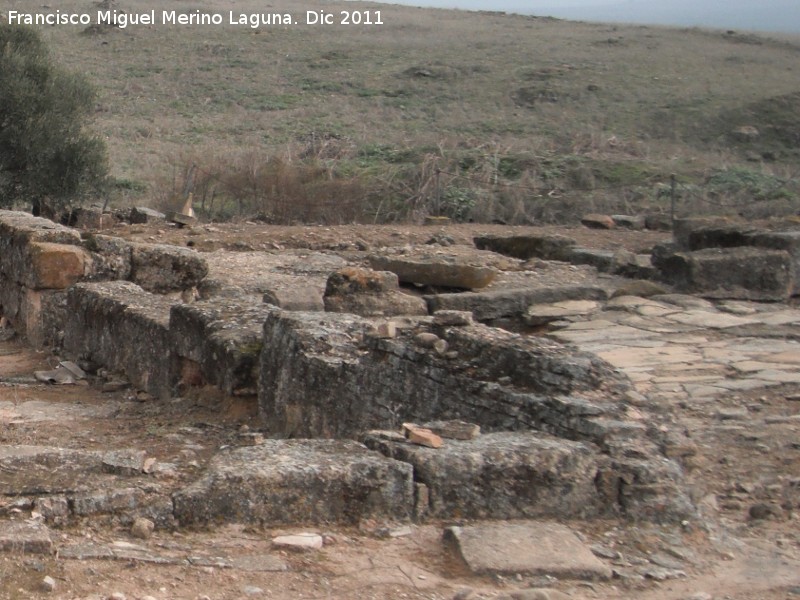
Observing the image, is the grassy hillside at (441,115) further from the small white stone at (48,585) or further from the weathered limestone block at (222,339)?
the small white stone at (48,585)

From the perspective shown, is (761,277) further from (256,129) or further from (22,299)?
(256,129)

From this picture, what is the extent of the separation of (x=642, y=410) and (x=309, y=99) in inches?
1292

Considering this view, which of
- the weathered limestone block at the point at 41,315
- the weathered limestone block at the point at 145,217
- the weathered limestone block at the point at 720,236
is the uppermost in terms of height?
the weathered limestone block at the point at 720,236

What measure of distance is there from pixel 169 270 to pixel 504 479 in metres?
6.19

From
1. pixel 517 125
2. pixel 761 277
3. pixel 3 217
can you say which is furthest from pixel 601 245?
pixel 517 125

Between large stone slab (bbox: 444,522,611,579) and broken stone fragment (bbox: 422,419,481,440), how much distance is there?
0.49 m

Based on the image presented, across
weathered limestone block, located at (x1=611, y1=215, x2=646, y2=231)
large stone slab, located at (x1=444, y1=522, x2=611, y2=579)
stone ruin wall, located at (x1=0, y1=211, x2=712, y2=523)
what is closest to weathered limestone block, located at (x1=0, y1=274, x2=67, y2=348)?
stone ruin wall, located at (x1=0, y1=211, x2=712, y2=523)

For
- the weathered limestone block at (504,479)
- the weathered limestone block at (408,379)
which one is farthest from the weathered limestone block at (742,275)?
the weathered limestone block at (504,479)

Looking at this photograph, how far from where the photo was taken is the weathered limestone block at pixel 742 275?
34.4 feet

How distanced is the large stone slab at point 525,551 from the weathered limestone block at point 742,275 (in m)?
7.10

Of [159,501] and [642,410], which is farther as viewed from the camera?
[642,410]

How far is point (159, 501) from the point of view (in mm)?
3801

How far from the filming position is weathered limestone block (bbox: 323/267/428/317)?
868 cm

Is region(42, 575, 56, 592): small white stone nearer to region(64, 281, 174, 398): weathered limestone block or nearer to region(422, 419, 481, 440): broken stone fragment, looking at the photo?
region(422, 419, 481, 440): broken stone fragment
